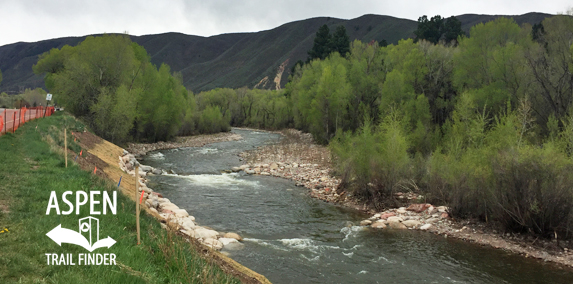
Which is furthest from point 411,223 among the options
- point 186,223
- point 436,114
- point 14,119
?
point 14,119

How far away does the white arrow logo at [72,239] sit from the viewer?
6270 mm

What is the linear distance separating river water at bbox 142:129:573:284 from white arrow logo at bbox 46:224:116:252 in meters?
5.27

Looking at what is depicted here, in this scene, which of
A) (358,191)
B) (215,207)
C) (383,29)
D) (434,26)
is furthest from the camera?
(383,29)

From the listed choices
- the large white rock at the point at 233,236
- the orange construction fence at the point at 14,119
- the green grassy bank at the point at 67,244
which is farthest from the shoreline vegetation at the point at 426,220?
the orange construction fence at the point at 14,119

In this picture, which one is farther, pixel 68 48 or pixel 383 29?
pixel 383 29

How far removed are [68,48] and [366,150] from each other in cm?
4165

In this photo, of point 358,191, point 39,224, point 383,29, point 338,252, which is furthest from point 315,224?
point 383,29

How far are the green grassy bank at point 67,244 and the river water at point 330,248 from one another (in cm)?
415

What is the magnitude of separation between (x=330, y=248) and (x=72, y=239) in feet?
28.9

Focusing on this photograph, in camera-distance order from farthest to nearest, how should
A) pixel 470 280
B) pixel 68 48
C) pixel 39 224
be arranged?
pixel 68 48
pixel 470 280
pixel 39 224

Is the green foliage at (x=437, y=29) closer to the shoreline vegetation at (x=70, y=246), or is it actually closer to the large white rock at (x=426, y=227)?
the large white rock at (x=426, y=227)

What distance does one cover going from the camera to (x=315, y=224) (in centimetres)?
1605

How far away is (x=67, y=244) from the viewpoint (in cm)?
625

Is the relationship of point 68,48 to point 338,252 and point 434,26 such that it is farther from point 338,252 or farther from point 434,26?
point 434,26
